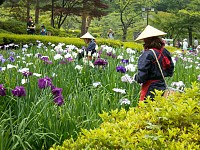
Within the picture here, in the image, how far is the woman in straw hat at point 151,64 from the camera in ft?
10.5

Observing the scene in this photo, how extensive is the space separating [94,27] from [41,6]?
907 centimetres

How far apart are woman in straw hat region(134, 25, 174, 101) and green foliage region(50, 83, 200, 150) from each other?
1461 millimetres

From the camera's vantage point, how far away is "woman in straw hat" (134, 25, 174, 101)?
3.19 m

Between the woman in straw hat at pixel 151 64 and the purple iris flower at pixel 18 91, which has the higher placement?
the woman in straw hat at pixel 151 64

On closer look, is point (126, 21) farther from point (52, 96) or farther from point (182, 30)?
point (52, 96)

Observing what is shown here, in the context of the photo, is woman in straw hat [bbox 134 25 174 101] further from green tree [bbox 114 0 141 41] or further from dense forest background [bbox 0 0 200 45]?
green tree [bbox 114 0 141 41]

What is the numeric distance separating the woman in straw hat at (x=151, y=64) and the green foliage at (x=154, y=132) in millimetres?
1461

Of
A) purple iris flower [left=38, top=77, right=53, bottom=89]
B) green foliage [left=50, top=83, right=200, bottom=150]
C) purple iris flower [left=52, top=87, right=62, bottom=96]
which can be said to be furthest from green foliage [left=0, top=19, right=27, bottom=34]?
green foliage [left=50, top=83, right=200, bottom=150]

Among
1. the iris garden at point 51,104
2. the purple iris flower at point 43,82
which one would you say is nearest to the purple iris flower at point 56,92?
the iris garden at point 51,104

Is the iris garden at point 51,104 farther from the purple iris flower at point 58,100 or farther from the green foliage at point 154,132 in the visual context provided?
the green foliage at point 154,132

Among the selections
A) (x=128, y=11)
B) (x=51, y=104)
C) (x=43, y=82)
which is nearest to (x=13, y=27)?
(x=128, y=11)

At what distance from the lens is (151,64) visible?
3.23 m

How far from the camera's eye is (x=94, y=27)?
30.2m

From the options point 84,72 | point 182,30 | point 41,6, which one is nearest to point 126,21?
point 182,30
